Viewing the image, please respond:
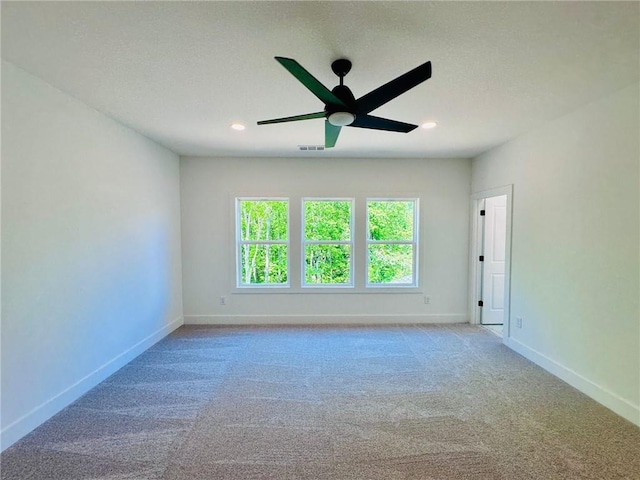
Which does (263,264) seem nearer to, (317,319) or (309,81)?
(317,319)

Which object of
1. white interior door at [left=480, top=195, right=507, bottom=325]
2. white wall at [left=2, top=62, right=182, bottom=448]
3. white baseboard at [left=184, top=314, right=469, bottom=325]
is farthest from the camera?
white baseboard at [left=184, top=314, right=469, bottom=325]

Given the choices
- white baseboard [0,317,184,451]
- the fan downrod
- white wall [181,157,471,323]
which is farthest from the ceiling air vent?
white baseboard [0,317,184,451]

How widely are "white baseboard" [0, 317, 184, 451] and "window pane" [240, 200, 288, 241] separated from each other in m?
2.05

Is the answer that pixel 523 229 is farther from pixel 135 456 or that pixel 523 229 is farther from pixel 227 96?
pixel 135 456

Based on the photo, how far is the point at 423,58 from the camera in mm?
1907

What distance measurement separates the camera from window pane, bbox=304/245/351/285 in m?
4.70

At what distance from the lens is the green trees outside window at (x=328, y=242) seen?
468cm

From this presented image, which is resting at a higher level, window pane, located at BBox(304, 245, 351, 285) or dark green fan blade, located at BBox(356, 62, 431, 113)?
dark green fan blade, located at BBox(356, 62, 431, 113)

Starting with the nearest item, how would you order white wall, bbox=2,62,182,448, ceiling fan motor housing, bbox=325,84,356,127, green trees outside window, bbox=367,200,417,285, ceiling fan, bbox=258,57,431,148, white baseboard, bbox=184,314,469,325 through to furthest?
ceiling fan, bbox=258,57,431,148, ceiling fan motor housing, bbox=325,84,356,127, white wall, bbox=2,62,182,448, white baseboard, bbox=184,314,469,325, green trees outside window, bbox=367,200,417,285

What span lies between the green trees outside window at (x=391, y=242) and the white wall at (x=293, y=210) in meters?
0.18

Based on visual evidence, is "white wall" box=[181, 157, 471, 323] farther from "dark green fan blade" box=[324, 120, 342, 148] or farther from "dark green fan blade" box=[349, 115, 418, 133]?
"dark green fan blade" box=[349, 115, 418, 133]

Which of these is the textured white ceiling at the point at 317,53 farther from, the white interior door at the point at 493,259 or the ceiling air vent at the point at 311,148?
the white interior door at the point at 493,259

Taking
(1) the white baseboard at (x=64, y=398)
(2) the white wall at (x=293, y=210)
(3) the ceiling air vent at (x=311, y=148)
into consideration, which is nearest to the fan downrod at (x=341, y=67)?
(3) the ceiling air vent at (x=311, y=148)

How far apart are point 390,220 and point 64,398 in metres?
4.22
